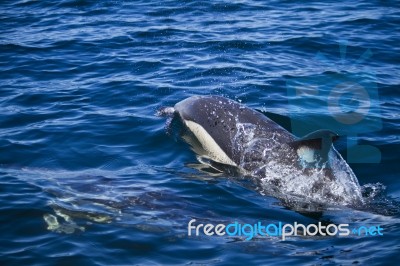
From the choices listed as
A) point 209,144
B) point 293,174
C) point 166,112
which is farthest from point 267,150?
point 166,112

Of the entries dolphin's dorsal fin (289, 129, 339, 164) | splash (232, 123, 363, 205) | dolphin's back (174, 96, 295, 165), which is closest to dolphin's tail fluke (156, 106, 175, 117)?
dolphin's back (174, 96, 295, 165)

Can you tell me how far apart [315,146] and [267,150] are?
1.23m

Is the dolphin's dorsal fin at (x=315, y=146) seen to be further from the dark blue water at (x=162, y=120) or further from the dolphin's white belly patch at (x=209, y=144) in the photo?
the dolphin's white belly patch at (x=209, y=144)

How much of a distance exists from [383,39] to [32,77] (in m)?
9.50

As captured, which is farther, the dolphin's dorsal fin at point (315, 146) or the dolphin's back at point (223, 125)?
the dolphin's back at point (223, 125)

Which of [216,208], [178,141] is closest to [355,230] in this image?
[216,208]

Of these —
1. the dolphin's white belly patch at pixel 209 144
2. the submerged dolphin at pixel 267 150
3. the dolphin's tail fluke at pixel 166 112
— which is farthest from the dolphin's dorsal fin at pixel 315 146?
the dolphin's tail fluke at pixel 166 112

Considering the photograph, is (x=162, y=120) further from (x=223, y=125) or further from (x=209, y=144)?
(x=223, y=125)

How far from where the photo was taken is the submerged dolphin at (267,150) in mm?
8680

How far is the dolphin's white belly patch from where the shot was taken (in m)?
10.1

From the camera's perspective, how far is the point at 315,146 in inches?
331

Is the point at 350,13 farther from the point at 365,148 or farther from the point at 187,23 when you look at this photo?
the point at 365,148

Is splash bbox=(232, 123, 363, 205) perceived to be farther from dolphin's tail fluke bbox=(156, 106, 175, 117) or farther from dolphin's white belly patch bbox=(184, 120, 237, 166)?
dolphin's tail fluke bbox=(156, 106, 175, 117)

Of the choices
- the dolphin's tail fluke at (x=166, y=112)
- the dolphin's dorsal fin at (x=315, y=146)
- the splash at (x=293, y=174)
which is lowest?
the splash at (x=293, y=174)
